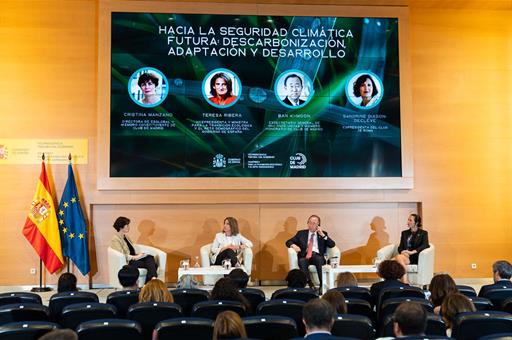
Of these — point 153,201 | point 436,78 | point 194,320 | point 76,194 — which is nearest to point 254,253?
point 153,201

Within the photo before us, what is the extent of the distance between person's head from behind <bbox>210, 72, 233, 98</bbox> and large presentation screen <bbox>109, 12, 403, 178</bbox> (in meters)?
0.02

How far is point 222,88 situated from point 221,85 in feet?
0.17

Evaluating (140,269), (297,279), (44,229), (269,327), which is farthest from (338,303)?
(44,229)

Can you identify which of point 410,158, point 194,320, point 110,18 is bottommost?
point 194,320

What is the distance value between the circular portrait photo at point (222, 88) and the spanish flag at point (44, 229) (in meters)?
2.93

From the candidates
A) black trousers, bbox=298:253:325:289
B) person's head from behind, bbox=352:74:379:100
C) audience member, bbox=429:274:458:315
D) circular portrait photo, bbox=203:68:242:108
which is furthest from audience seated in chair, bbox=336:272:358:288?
person's head from behind, bbox=352:74:379:100

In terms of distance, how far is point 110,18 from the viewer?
31.6 ft

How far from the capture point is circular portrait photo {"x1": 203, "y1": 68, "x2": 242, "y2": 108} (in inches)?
384

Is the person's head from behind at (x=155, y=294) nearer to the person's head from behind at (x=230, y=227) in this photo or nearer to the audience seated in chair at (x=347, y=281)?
the audience seated in chair at (x=347, y=281)

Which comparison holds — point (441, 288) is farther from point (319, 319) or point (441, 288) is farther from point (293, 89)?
point (293, 89)

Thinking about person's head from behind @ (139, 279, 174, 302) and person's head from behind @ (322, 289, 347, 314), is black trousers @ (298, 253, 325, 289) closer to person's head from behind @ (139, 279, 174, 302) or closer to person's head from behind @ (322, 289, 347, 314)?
person's head from behind @ (139, 279, 174, 302)

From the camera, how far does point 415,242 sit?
29.9 feet

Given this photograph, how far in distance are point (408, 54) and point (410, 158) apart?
1.74 metres

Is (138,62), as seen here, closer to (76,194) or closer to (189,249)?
(76,194)
